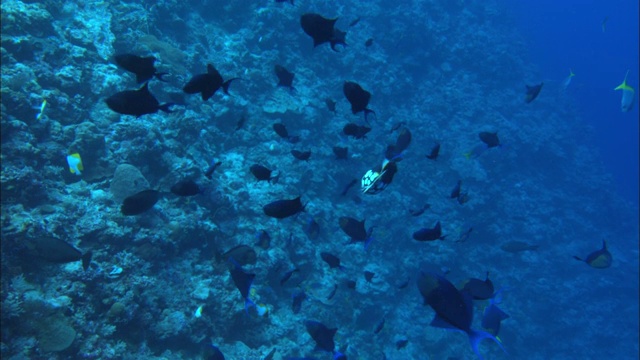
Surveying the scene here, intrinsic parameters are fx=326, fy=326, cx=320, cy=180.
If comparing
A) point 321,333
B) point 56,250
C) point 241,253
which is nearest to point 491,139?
point 321,333

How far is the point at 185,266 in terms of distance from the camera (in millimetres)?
7953

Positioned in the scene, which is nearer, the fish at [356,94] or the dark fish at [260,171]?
the fish at [356,94]

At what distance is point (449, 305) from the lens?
2342mm

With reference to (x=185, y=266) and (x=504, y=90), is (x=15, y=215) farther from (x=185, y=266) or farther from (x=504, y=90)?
(x=504, y=90)

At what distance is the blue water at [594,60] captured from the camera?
146 ft

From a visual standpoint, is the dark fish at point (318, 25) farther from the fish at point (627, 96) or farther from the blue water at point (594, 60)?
the blue water at point (594, 60)

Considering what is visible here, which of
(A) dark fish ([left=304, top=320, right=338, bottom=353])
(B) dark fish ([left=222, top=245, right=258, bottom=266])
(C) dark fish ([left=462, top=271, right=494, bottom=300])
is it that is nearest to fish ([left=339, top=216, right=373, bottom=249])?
(A) dark fish ([left=304, top=320, right=338, bottom=353])

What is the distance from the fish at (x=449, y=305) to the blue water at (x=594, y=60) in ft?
136

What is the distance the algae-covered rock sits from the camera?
16.9 feet

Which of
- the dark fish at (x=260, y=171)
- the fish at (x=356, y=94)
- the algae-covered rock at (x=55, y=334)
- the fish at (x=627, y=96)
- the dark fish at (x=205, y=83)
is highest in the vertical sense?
the fish at (x=627, y=96)

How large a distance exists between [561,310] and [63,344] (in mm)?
22010

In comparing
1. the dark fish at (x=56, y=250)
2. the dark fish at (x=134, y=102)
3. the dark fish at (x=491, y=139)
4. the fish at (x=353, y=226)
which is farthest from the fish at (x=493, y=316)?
the dark fish at (x=56, y=250)

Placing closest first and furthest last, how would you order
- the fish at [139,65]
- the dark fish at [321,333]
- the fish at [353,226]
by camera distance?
1. the fish at [139,65]
2. the dark fish at [321,333]
3. the fish at [353,226]

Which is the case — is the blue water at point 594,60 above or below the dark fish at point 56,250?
above
